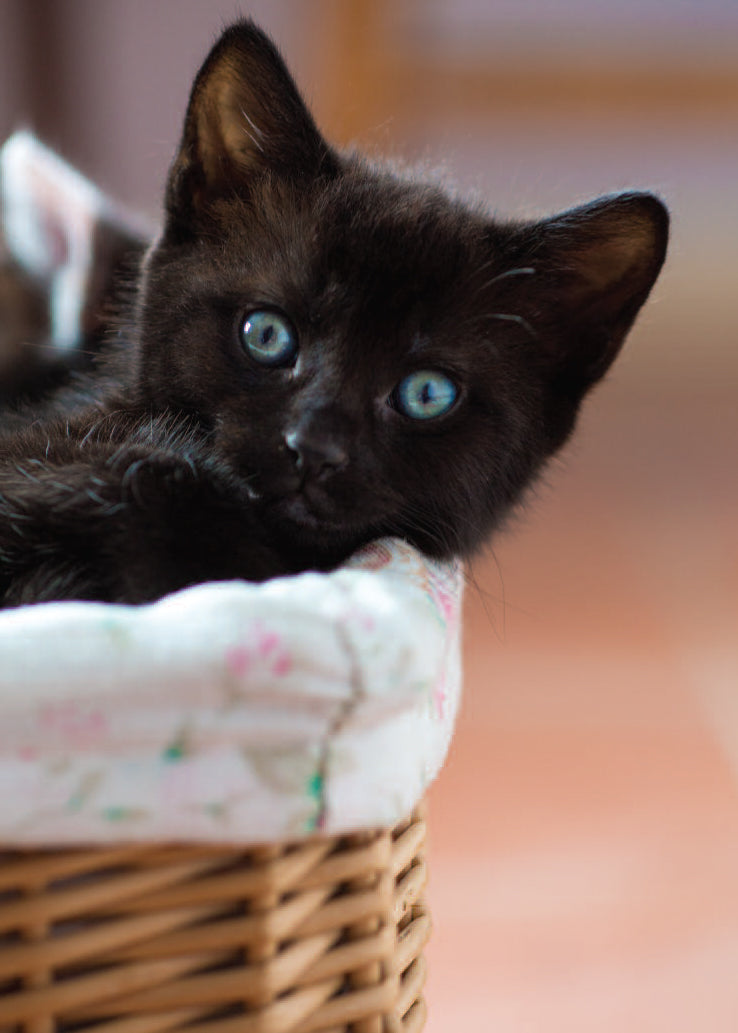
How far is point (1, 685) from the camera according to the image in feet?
1.81

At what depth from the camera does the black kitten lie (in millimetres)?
773

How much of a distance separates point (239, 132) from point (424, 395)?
34cm

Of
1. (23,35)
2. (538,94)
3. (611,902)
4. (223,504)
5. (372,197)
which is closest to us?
(223,504)

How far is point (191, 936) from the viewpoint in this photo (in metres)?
0.59

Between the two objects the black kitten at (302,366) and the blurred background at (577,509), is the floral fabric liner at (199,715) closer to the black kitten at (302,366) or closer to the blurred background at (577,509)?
the black kitten at (302,366)

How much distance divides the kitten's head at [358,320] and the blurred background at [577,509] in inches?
6.4

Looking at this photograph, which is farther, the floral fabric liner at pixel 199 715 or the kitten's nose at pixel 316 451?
the kitten's nose at pixel 316 451

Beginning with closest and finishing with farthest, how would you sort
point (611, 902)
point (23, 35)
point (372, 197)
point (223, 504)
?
point (223, 504) → point (372, 197) → point (611, 902) → point (23, 35)

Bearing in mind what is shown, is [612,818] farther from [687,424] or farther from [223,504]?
[687,424]

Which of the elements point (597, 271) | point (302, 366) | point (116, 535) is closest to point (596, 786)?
point (597, 271)

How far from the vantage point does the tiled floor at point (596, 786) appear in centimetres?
145

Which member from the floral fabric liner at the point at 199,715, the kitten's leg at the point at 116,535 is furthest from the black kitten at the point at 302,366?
the floral fabric liner at the point at 199,715

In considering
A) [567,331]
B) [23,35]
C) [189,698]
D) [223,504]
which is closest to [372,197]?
[567,331]

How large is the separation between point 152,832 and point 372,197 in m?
0.66
